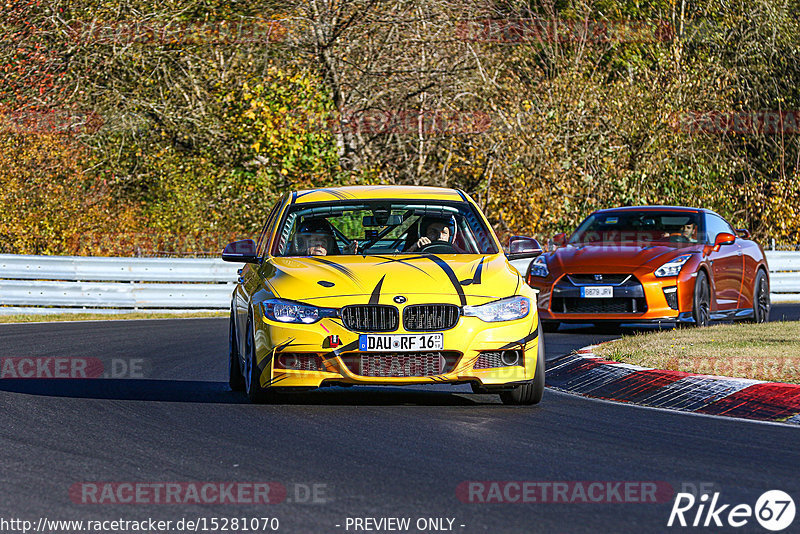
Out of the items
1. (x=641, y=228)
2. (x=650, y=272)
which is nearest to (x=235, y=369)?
(x=650, y=272)

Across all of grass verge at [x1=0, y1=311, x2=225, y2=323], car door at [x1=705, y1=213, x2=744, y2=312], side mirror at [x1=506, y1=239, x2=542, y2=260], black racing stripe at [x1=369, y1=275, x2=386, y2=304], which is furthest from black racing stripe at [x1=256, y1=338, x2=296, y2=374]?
grass verge at [x1=0, y1=311, x2=225, y2=323]

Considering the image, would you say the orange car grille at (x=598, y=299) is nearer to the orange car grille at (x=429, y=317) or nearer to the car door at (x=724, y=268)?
the car door at (x=724, y=268)

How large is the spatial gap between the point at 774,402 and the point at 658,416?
808 mm

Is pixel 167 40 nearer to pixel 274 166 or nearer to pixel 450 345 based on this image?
pixel 274 166

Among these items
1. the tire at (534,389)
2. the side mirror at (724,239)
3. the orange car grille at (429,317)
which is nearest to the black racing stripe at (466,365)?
the orange car grille at (429,317)

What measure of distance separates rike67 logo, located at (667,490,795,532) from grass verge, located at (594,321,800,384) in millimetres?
4108

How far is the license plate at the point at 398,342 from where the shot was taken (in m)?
8.95

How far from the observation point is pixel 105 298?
74.5 ft

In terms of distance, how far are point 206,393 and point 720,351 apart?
182 inches

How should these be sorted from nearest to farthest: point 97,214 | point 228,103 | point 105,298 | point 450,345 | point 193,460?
point 193,460 < point 450,345 < point 105,298 < point 97,214 < point 228,103

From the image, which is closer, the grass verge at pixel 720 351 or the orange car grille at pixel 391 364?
the orange car grille at pixel 391 364

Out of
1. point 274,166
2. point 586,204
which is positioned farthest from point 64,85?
point 586,204

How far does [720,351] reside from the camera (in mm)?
11938

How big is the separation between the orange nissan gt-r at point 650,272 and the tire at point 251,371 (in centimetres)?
711
